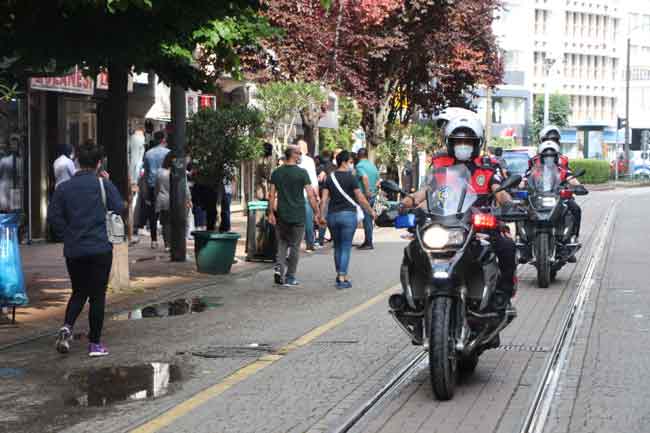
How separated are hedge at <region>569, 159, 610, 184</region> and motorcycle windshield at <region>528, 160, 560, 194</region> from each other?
51083mm

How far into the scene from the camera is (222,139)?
19.5 m

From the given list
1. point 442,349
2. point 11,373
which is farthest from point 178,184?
point 442,349

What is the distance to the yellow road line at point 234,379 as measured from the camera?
26.2 ft

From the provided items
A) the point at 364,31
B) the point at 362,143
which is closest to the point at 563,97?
the point at 362,143

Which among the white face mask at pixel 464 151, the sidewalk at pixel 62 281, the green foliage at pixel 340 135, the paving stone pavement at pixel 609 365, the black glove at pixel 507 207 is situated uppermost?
the green foliage at pixel 340 135

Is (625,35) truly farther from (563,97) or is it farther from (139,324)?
(139,324)

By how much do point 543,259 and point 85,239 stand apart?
6.83 m

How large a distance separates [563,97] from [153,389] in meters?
89.3

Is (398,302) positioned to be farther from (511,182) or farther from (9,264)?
(9,264)

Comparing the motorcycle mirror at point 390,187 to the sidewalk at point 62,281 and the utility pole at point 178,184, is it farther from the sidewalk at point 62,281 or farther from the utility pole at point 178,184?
the utility pole at point 178,184

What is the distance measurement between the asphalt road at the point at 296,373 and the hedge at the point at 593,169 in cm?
5414

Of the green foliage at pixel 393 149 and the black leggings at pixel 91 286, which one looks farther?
the green foliage at pixel 393 149

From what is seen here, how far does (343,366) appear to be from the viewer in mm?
10039

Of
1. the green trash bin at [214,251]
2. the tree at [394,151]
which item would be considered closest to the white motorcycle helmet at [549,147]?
the green trash bin at [214,251]
